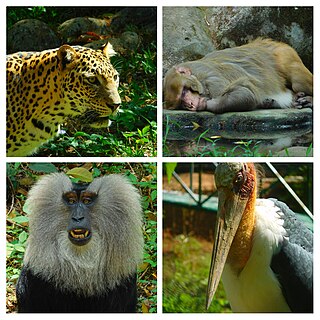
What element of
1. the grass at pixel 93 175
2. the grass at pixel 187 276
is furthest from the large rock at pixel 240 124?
the grass at pixel 187 276

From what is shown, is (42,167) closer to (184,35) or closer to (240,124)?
(240,124)

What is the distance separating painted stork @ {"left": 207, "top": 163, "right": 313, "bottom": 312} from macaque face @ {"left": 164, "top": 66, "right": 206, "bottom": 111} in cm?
67

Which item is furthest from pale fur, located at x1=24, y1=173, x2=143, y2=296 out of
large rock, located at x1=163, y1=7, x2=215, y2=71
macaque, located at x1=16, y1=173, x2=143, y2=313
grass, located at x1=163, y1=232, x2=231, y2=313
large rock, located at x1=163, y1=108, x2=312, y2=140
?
grass, located at x1=163, y1=232, x2=231, y2=313

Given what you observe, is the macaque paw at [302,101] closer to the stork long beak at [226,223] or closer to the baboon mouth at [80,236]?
the stork long beak at [226,223]

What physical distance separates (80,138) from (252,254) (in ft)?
3.27

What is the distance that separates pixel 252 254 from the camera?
2457 mm

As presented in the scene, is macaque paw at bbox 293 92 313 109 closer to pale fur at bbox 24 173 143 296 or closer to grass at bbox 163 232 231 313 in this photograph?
pale fur at bbox 24 173 143 296

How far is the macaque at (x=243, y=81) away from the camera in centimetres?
306

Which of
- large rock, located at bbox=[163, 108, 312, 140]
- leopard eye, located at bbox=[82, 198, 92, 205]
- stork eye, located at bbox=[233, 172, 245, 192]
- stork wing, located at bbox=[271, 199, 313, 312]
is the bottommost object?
stork wing, located at bbox=[271, 199, 313, 312]

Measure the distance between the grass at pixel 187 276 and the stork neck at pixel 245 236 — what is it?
4.65 feet

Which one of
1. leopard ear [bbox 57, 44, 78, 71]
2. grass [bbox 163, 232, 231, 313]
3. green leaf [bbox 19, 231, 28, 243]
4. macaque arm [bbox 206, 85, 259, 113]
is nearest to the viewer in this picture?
green leaf [bbox 19, 231, 28, 243]

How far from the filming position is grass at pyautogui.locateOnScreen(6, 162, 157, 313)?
259 centimetres

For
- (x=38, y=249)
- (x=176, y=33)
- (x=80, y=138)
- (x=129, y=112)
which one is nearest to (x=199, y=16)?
(x=176, y=33)

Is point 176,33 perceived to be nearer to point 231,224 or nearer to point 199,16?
point 199,16
